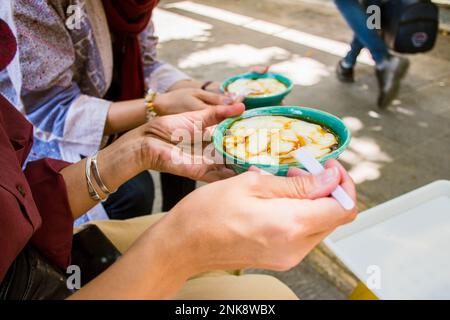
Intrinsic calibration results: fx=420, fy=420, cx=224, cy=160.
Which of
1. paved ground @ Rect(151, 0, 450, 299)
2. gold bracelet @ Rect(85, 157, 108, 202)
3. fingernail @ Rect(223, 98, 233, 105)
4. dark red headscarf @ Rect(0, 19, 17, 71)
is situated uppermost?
dark red headscarf @ Rect(0, 19, 17, 71)

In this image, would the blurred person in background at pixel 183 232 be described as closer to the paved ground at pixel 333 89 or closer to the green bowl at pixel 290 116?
the green bowl at pixel 290 116

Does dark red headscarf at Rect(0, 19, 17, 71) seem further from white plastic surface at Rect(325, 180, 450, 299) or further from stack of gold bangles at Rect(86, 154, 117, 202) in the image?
white plastic surface at Rect(325, 180, 450, 299)

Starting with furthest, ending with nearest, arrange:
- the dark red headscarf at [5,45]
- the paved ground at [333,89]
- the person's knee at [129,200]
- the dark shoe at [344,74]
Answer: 1. the dark shoe at [344,74]
2. the paved ground at [333,89]
3. the person's knee at [129,200]
4. the dark red headscarf at [5,45]

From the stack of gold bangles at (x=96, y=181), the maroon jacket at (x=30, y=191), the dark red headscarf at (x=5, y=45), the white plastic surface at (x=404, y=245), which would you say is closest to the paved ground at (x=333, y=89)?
the white plastic surface at (x=404, y=245)

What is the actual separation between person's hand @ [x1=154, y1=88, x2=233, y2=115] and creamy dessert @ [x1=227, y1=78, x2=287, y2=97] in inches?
4.7

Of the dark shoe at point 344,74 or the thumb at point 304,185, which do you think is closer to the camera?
the thumb at point 304,185

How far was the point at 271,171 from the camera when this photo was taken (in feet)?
3.55

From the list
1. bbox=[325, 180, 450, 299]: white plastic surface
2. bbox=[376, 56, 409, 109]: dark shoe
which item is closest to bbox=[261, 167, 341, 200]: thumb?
bbox=[325, 180, 450, 299]: white plastic surface

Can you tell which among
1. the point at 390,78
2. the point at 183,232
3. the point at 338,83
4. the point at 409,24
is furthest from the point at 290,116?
the point at 338,83

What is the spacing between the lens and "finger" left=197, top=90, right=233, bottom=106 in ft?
5.57

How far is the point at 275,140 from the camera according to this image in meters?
1.23

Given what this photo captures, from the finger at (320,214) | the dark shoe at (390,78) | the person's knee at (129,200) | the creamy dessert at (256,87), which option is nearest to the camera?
the finger at (320,214)

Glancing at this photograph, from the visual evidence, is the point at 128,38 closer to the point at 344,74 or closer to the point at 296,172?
the point at 296,172

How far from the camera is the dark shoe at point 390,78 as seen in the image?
150 inches
